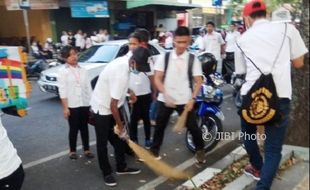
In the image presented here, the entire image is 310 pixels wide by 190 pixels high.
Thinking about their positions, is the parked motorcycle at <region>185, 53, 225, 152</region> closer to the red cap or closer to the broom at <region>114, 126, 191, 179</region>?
the broom at <region>114, 126, 191, 179</region>

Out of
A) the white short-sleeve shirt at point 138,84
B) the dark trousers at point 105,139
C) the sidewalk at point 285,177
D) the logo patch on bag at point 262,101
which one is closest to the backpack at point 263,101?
the logo patch on bag at point 262,101

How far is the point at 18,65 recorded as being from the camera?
16.6 ft

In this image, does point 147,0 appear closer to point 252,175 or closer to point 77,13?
point 77,13

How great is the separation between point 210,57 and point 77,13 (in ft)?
53.9

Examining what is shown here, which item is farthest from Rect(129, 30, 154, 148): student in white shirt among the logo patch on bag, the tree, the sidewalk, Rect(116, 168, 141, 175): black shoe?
the logo patch on bag

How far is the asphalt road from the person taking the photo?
460cm

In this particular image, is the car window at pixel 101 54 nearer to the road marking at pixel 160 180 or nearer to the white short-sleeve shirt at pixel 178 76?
the road marking at pixel 160 180

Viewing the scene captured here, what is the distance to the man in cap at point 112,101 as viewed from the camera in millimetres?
4117

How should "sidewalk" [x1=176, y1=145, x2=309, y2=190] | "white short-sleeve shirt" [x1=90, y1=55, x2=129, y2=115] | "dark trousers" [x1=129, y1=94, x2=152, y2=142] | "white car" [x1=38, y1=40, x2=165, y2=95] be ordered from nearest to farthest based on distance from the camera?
"sidewalk" [x1=176, y1=145, x2=309, y2=190], "white short-sleeve shirt" [x1=90, y1=55, x2=129, y2=115], "dark trousers" [x1=129, y1=94, x2=152, y2=142], "white car" [x1=38, y1=40, x2=165, y2=95]

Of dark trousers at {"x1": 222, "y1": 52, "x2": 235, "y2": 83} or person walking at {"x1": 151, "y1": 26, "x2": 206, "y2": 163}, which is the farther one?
dark trousers at {"x1": 222, "y1": 52, "x2": 235, "y2": 83}

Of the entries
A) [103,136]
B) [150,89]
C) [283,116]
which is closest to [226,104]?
[150,89]

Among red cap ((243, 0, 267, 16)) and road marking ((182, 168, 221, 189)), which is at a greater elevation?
red cap ((243, 0, 267, 16))

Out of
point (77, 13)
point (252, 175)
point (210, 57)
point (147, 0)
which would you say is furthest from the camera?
point (147, 0)

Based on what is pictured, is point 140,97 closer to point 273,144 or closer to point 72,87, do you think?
point 72,87
